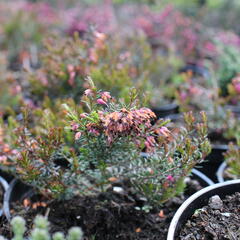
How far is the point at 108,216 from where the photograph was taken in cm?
210

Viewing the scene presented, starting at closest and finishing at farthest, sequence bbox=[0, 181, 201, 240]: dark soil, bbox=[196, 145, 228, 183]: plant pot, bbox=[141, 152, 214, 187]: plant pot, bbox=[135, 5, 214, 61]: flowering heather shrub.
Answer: bbox=[0, 181, 201, 240]: dark soil, bbox=[141, 152, 214, 187]: plant pot, bbox=[196, 145, 228, 183]: plant pot, bbox=[135, 5, 214, 61]: flowering heather shrub

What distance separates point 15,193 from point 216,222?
1.35m

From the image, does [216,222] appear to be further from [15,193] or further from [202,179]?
Result: [15,193]

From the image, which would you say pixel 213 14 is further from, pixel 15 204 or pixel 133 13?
pixel 15 204

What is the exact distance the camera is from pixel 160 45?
5.72 meters

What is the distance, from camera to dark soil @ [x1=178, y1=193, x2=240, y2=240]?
1.65 m

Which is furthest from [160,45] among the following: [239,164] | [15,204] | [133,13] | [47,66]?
[15,204]

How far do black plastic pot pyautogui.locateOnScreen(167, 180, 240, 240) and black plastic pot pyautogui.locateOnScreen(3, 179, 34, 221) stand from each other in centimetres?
106

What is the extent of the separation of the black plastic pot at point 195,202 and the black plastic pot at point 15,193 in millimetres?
1060

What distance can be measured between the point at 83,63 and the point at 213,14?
184 inches

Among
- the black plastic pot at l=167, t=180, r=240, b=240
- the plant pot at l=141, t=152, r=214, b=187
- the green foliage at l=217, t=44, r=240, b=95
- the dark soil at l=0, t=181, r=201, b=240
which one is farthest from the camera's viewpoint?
the green foliage at l=217, t=44, r=240, b=95

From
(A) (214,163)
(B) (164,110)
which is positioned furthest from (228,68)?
(A) (214,163)

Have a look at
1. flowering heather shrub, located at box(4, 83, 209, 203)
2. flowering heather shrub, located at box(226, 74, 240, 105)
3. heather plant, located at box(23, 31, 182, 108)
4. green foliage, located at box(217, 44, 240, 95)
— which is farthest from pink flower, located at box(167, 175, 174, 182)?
green foliage, located at box(217, 44, 240, 95)

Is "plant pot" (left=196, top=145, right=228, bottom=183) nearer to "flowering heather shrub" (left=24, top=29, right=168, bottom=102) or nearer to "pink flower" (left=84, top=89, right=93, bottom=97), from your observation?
"flowering heather shrub" (left=24, top=29, right=168, bottom=102)
